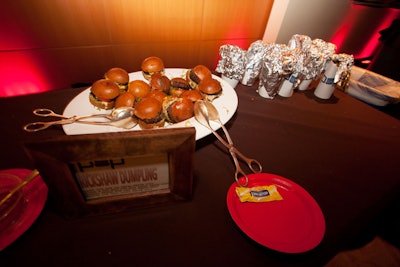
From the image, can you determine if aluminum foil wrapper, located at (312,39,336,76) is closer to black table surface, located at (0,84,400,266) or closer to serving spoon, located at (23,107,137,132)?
black table surface, located at (0,84,400,266)

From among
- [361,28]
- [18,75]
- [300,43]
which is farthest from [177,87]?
[361,28]

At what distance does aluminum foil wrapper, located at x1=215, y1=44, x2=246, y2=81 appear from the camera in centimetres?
89

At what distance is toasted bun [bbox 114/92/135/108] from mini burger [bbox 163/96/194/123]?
0.11 meters

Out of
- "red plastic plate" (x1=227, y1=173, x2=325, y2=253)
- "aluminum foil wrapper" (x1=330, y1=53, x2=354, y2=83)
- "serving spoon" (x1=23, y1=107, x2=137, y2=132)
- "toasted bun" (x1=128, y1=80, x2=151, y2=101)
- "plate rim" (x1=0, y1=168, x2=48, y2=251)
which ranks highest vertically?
"aluminum foil wrapper" (x1=330, y1=53, x2=354, y2=83)

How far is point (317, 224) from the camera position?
16.3 inches

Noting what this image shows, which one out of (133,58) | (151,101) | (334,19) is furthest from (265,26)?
(151,101)

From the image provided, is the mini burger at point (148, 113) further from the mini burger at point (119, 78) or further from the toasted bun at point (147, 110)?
the mini burger at point (119, 78)

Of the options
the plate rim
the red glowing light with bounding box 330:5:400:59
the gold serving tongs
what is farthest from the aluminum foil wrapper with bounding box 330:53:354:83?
the red glowing light with bounding box 330:5:400:59

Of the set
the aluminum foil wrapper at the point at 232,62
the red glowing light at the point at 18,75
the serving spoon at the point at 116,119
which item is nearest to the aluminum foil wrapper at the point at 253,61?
the aluminum foil wrapper at the point at 232,62

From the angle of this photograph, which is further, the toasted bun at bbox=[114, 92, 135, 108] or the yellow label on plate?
the toasted bun at bbox=[114, 92, 135, 108]

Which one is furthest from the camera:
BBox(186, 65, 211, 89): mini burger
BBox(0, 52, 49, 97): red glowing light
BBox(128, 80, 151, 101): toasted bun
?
BBox(0, 52, 49, 97): red glowing light

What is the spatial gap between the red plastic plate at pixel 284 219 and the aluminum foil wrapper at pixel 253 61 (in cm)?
61

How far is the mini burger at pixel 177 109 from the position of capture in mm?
628

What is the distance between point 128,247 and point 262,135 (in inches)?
20.3
